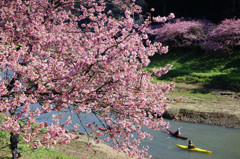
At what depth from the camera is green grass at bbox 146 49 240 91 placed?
27.3 m

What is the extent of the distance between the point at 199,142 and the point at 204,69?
56.4 feet

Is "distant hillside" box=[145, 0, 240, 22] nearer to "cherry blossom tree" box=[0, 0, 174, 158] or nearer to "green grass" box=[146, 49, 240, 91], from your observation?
"green grass" box=[146, 49, 240, 91]

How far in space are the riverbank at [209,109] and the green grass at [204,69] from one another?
181cm

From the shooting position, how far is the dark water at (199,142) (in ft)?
51.0

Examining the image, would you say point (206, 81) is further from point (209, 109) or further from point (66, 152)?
point (66, 152)

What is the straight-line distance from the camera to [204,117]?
21281 mm

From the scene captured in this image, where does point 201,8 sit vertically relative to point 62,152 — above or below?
above

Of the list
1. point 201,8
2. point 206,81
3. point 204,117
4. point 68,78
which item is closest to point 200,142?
point 204,117

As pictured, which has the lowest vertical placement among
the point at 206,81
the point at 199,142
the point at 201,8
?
the point at 199,142

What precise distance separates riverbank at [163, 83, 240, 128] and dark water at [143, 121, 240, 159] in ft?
2.91

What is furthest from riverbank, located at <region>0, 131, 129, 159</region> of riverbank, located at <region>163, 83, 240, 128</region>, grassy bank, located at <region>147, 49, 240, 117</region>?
grassy bank, located at <region>147, 49, 240, 117</region>

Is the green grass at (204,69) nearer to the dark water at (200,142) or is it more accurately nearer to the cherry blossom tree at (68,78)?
the dark water at (200,142)

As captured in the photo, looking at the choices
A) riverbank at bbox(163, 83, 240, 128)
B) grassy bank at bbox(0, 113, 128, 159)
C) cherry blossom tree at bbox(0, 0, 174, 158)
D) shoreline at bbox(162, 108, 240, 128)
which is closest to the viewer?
cherry blossom tree at bbox(0, 0, 174, 158)

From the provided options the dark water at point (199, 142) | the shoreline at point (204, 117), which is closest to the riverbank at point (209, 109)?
the shoreline at point (204, 117)
